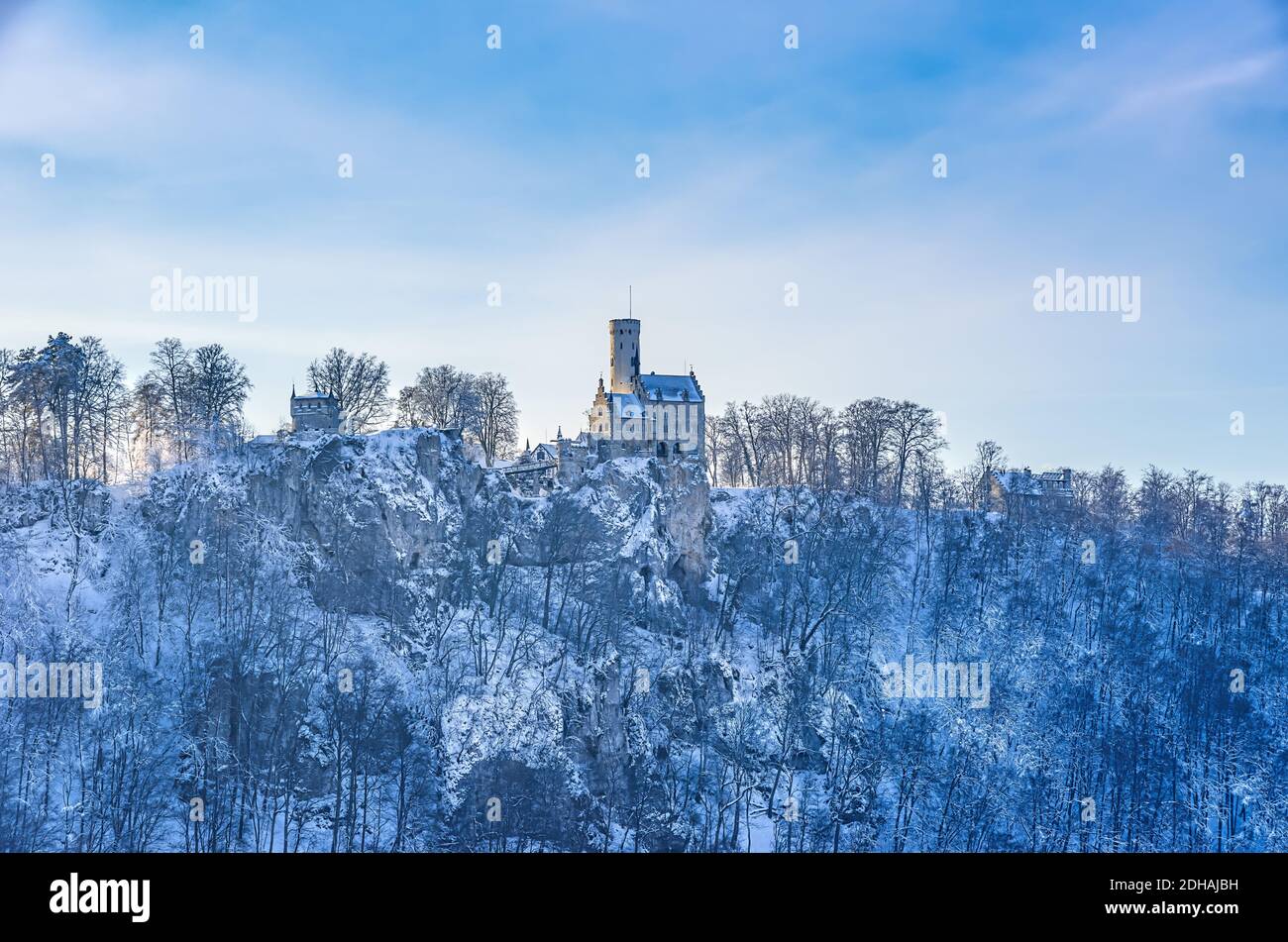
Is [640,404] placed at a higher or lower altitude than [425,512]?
higher

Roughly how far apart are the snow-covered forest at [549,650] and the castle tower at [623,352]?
17.4 metres

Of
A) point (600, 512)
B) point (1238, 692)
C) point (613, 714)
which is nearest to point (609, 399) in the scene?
point (600, 512)

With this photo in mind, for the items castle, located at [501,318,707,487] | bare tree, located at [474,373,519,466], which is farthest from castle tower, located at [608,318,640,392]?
bare tree, located at [474,373,519,466]

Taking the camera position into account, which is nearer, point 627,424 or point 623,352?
point 627,424

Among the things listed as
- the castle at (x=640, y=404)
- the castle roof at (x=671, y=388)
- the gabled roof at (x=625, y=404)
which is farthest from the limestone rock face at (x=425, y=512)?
the castle roof at (x=671, y=388)

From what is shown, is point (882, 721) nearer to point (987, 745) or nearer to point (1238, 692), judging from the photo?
point (987, 745)

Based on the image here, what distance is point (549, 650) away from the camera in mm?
65938

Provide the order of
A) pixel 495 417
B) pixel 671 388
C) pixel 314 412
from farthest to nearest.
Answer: pixel 671 388 < pixel 495 417 < pixel 314 412

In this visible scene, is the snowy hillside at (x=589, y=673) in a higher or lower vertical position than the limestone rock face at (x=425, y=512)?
lower

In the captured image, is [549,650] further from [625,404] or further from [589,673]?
[625,404]

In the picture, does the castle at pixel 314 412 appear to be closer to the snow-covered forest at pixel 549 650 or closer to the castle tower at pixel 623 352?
the snow-covered forest at pixel 549 650

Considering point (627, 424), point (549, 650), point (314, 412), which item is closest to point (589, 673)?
point (549, 650)

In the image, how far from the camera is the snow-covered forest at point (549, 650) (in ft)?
183

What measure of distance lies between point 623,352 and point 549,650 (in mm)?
42779
